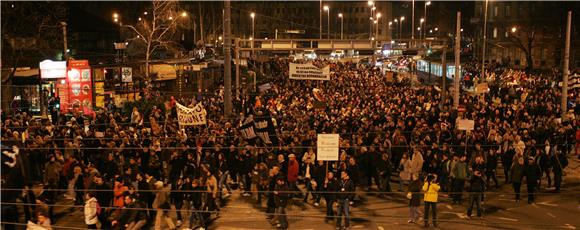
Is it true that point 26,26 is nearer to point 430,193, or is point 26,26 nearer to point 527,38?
point 430,193

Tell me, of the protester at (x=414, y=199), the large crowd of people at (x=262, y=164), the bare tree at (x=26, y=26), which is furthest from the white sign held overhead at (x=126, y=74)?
the protester at (x=414, y=199)

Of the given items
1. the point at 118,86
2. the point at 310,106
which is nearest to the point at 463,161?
the point at 310,106

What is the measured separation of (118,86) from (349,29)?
139m

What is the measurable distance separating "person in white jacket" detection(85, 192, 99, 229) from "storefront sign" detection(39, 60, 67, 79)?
17.2 meters

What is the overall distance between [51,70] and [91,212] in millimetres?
17847

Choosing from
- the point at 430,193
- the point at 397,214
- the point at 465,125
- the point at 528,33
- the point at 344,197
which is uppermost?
the point at 528,33

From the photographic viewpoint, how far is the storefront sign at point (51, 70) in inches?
1148

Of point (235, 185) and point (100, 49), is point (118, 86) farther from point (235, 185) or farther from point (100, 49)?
point (235, 185)

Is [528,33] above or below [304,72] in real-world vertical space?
above

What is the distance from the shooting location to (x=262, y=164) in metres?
16.3

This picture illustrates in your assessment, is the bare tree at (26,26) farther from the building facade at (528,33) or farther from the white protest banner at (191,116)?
the building facade at (528,33)

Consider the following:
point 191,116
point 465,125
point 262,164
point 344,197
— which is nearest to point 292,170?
point 262,164

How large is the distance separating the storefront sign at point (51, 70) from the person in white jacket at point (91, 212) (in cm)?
1723

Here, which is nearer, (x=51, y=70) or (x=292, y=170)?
(x=292, y=170)
